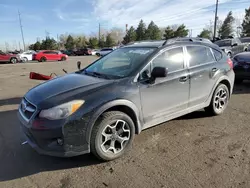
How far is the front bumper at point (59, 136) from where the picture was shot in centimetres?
296

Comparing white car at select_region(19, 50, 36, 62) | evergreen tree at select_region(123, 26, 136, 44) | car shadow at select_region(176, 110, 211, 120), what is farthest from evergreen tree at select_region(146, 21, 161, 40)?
car shadow at select_region(176, 110, 211, 120)

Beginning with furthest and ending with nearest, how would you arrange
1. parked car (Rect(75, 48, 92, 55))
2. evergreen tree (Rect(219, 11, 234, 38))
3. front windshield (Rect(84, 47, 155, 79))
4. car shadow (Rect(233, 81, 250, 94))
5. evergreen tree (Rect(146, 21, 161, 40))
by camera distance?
1. evergreen tree (Rect(219, 11, 234, 38))
2. evergreen tree (Rect(146, 21, 161, 40))
3. parked car (Rect(75, 48, 92, 55))
4. car shadow (Rect(233, 81, 250, 94))
5. front windshield (Rect(84, 47, 155, 79))

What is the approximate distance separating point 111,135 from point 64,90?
0.95 meters

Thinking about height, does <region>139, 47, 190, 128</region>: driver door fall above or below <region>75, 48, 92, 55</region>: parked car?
above

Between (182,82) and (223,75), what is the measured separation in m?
1.40

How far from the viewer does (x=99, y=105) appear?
316 cm

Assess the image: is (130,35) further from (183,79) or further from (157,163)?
(157,163)

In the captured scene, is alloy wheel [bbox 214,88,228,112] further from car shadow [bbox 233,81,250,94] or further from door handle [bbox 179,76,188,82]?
car shadow [bbox 233,81,250,94]

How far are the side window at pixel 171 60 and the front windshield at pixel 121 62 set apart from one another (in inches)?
8.0

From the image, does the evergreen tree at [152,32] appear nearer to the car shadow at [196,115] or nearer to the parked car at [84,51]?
the parked car at [84,51]

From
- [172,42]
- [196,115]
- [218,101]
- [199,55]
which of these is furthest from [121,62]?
[218,101]

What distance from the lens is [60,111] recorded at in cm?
299

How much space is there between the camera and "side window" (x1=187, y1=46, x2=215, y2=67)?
4.49m

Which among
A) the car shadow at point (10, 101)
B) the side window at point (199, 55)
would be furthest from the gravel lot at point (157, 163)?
the car shadow at point (10, 101)
